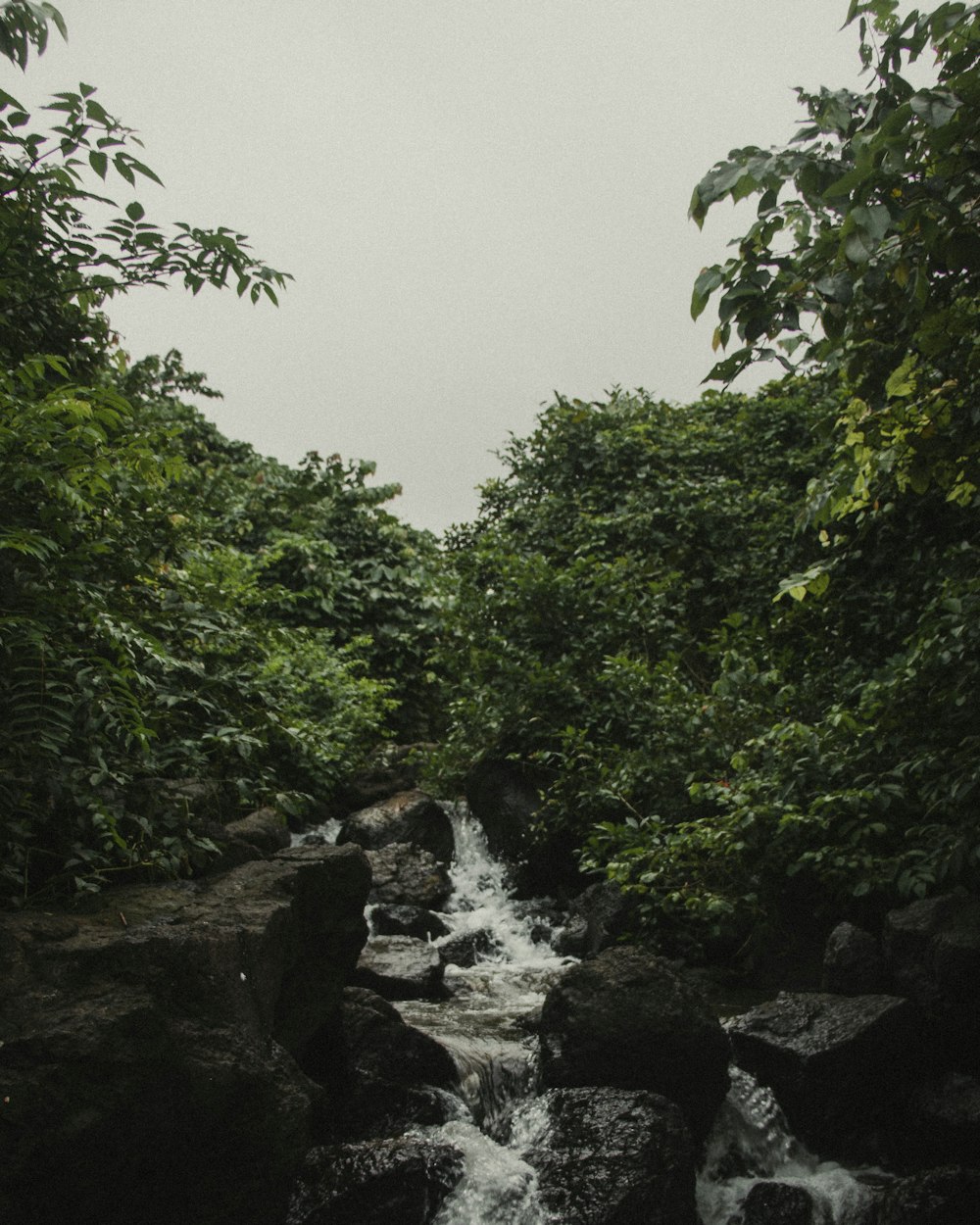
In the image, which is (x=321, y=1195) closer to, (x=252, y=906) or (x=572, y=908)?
(x=252, y=906)

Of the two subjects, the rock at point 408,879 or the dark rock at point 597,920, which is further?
the rock at point 408,879

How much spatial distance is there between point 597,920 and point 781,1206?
3377 mm

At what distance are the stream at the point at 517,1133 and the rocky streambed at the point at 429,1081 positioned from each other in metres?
0.02

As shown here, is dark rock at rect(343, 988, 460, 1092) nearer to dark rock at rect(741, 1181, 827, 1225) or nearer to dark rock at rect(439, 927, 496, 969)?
dark rock at rect(741, 1181, 827, 1225)

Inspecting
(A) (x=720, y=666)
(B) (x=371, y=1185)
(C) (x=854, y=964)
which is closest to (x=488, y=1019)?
(B) (x=371, y=1185)

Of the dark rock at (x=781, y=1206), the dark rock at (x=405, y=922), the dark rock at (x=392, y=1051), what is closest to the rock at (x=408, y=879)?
the dark rock at (x=405, y=922)

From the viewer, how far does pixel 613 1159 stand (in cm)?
Result: 432

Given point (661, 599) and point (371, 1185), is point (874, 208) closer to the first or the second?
point (371, 1185)

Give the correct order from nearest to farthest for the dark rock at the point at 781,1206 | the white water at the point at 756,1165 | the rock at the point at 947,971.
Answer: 1. the dark rock at the point at 781,1206
2. the white water at the point at 756,1165
3. the rock at the point at 947,971

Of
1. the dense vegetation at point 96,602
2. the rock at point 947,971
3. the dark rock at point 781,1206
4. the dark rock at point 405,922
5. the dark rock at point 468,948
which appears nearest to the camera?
the dense vegetation at point 96,602

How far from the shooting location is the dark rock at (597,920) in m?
7.56

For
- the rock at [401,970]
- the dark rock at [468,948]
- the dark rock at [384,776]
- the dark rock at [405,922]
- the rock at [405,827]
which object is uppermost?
the dark rock at [384,776]

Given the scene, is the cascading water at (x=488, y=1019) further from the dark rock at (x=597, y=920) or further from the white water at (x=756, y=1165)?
the white water at (x=756, y=1165)

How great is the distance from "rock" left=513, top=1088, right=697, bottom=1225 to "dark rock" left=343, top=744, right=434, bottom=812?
720 cm
